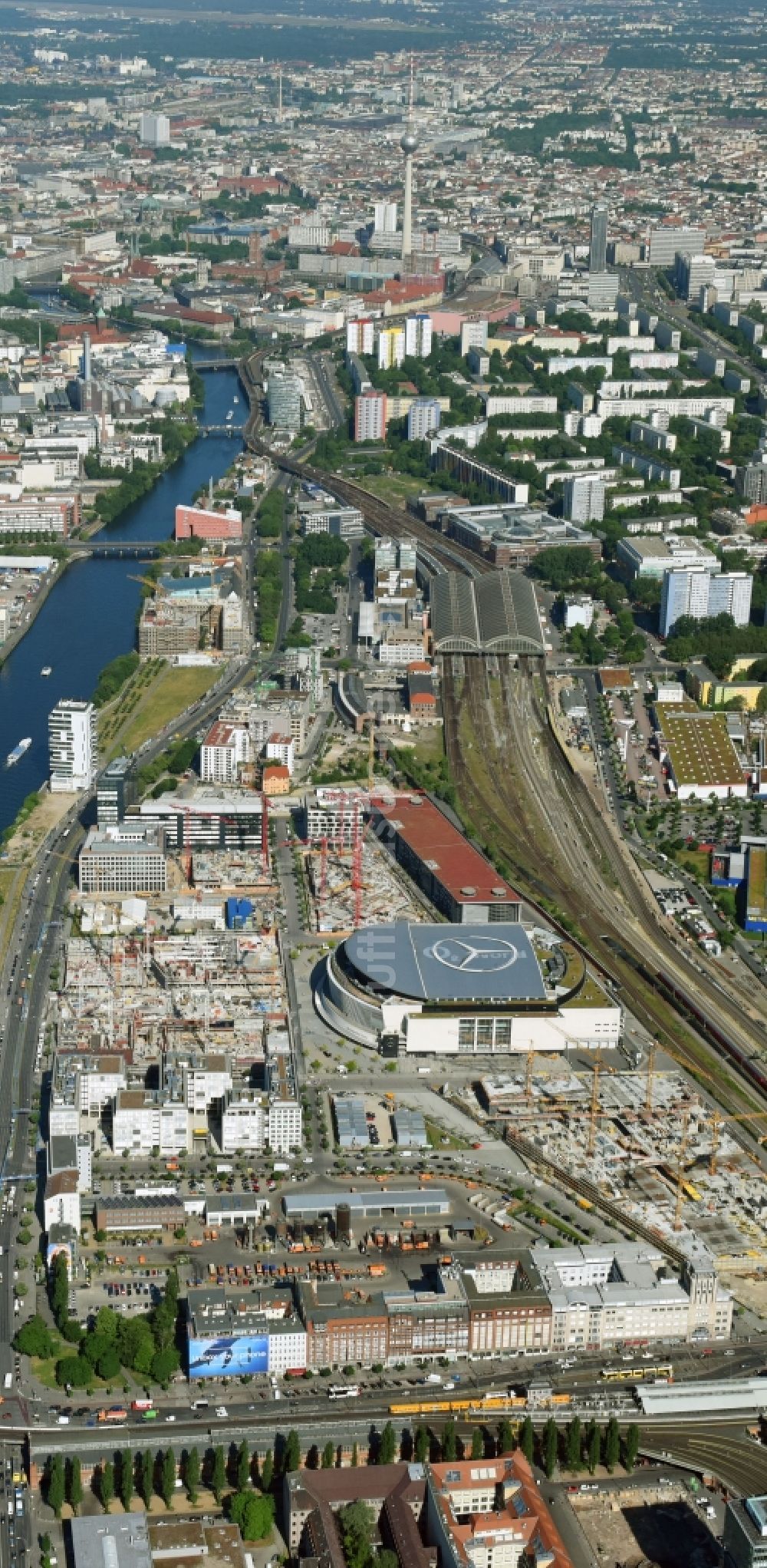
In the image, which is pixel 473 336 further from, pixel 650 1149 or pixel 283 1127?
pixel 283 1127

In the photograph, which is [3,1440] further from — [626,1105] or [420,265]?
[420,265]

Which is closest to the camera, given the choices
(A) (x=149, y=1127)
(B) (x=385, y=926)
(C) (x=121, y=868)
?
(A) (x=149, y=1127)

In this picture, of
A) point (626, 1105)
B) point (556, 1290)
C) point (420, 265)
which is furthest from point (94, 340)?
point (556, 1290)

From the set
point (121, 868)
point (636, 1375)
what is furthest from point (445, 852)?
point (636, 1375)

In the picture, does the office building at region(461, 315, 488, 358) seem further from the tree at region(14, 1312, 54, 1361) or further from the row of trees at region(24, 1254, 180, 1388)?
the tree at region(14, 1312, 54, 1361)

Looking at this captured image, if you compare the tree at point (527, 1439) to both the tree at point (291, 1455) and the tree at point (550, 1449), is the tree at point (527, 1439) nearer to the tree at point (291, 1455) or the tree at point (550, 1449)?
the tree at point (550, 1449)

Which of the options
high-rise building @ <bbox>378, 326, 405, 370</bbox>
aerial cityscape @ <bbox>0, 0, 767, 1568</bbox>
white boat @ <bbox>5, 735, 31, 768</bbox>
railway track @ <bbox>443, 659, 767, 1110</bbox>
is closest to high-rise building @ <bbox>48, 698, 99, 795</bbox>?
aerial cityscape @ <bbox>0, 0, 767, 1568</bbox>

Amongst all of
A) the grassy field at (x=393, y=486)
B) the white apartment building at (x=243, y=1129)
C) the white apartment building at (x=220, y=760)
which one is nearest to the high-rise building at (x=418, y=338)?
the grassy field at (x=393, y=486)
